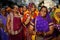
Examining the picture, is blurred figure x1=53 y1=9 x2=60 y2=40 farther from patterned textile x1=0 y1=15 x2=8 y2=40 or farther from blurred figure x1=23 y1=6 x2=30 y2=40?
patterned textile x1=0 y1=15 x2=8 y2=40

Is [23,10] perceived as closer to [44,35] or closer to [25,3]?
[25,3]

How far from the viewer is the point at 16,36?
6.99 ft

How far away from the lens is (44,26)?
203 centimetres

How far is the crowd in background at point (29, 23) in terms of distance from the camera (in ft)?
6.56

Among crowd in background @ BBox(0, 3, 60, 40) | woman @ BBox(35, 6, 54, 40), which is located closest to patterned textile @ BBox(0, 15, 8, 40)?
crowd in background @ BBox(0, 3, 60, 40)

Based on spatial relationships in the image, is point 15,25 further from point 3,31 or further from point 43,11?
point 43,11

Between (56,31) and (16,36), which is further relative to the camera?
(16,36)

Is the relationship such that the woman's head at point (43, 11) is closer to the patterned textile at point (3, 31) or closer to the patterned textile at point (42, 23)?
the patterned textile at point (42, 23)

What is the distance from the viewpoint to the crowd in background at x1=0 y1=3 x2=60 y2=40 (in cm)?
200

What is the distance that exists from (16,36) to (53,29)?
385 millimetres

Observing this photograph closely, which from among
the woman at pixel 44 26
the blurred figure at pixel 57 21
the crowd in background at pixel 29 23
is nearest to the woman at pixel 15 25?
the crowd in background at pixel 29 23

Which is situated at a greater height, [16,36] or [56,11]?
[56,11]

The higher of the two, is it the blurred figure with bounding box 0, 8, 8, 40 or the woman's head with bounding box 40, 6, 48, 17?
the woman's head with bounding box 40, 6, 48, 17

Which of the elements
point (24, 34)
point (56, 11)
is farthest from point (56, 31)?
point (24, 34)
